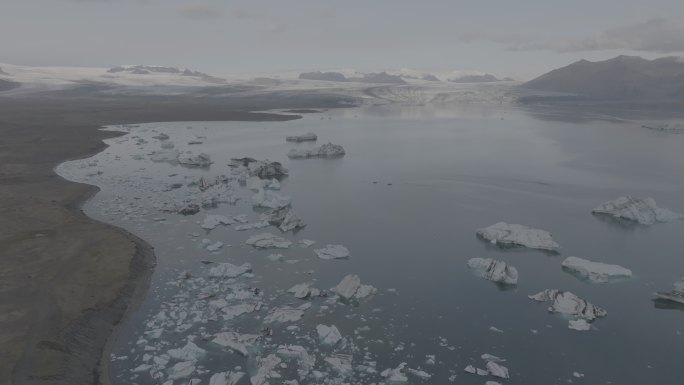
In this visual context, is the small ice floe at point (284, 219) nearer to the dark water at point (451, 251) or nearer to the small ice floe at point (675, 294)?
the dark water at point (451, 251)

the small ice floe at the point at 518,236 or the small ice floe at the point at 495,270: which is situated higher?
the small ice floe at the point at 518,236

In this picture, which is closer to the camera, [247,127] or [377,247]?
[377,247]

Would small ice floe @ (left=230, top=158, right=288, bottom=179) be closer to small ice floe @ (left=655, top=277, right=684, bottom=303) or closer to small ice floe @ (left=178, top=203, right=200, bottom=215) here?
small ice floe @ (left=178, top=203, right=200, bottom=215)

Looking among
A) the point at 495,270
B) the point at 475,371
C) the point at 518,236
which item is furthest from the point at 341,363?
the point at 518,236

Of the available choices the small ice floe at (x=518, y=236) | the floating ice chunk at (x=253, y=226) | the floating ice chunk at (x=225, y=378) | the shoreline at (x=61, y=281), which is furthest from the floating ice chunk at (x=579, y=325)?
the floating ice chunk at (x=253, y=226)

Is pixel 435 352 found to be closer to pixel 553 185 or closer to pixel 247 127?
pixel 553 185

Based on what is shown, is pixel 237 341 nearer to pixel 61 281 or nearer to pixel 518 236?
pixel 61 281

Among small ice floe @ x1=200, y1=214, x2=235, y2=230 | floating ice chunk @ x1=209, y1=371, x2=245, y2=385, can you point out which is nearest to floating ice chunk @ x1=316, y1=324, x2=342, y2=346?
floating ice chunk @ x1=209, y1=371, x2=245, y2=385

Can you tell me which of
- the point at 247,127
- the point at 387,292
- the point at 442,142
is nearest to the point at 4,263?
the point at 387,292
